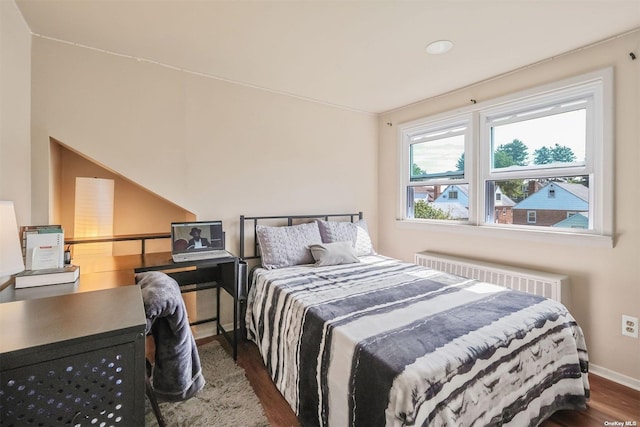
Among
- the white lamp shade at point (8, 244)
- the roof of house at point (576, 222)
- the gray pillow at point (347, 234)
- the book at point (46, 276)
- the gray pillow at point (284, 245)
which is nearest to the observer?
the white lamp shade at point (8, 244)

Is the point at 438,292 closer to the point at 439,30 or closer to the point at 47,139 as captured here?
the point at 439,30

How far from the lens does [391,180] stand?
371 cm

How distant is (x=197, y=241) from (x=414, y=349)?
182cm

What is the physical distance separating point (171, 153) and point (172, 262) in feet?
3.07

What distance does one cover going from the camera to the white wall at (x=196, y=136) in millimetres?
2072

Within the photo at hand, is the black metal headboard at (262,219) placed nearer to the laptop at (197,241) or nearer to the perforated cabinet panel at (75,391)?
the laptop at (197,241)

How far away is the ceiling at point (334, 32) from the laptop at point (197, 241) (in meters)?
1.31

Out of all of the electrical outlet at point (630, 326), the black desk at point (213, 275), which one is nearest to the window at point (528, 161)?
the electrical outlet at point (630, 326)

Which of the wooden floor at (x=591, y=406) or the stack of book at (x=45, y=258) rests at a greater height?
the stack of book at (x=45, y=258)

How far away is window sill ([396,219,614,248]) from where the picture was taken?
211 centimetres

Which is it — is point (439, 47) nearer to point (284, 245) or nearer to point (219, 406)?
point (284, 245)

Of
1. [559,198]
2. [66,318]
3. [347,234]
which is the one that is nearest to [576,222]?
[559,198]

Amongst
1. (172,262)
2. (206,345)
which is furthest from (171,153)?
(206,345)

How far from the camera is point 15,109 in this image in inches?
65.6
